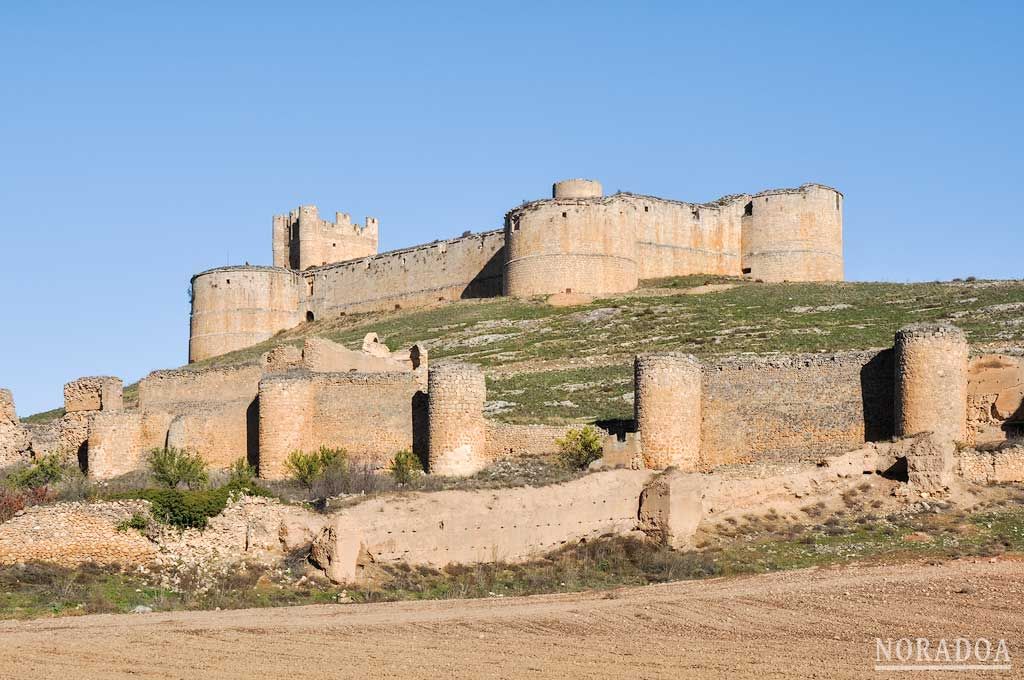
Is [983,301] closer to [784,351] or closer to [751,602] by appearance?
[784,351]

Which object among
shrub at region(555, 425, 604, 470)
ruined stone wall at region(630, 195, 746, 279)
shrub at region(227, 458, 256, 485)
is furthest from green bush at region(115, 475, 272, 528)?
ruined stone wall at region(630, 195, 746, 279)

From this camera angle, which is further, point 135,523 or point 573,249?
point 573,249

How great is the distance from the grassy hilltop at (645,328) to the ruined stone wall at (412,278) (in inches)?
116

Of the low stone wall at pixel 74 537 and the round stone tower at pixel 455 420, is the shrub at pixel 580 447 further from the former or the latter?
the low stone wall at pixel 74 537

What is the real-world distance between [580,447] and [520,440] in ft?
5.18

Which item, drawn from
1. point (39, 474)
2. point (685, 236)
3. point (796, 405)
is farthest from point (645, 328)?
point (39, 474)

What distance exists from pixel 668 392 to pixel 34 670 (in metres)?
15.1

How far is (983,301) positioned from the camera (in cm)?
4394

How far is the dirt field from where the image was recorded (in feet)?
54.2

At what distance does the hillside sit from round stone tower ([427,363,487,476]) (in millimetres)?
3448

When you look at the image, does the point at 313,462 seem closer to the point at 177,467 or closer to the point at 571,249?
the point at 177,467

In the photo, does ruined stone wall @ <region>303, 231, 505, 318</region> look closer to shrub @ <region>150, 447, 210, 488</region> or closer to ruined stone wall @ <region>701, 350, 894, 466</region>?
shrub @ <region>150, 447, 210, 488</region>

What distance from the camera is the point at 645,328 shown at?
1809 inches

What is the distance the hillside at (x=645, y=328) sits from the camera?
122 ft
